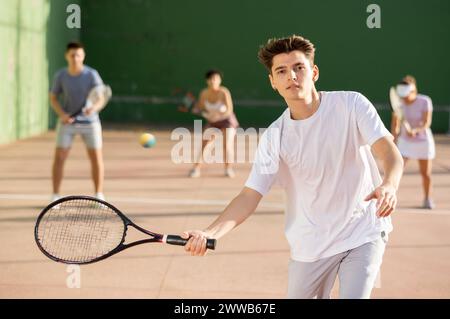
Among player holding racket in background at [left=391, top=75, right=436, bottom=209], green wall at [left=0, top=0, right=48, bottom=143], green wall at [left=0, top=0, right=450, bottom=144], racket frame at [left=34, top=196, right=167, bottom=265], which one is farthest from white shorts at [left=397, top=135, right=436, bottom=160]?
green wall at [left=0, top=0, right=450, bottom=144]

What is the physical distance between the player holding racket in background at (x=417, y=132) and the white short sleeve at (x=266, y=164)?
4.68m

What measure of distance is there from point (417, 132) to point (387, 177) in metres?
5.05

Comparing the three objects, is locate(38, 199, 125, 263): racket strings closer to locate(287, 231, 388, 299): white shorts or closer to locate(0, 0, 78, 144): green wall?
locate(287, 231, 388, 299): white shorts

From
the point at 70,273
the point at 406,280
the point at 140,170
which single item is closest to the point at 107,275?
the point at 70,273

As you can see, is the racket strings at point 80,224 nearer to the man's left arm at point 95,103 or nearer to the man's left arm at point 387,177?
the man's left arm at point 387,177

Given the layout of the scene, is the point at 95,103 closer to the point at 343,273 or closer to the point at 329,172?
the point at 329,172

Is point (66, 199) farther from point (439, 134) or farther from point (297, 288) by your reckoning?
point (439, 134)

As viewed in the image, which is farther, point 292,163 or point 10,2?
point 10,2

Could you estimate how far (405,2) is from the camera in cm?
1638

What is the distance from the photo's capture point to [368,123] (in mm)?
2881

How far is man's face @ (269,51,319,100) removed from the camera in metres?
2.89

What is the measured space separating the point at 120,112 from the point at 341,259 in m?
14.8

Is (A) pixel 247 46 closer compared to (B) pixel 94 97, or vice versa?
(B) pixel 94 97

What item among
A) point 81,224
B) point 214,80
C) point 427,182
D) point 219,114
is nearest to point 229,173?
point 219,114
